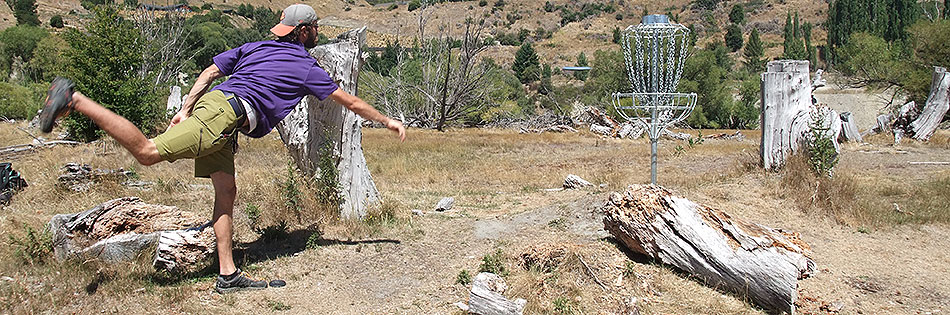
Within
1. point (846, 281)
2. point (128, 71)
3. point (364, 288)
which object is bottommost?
point (846, 281)

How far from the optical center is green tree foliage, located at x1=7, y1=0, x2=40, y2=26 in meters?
68.5

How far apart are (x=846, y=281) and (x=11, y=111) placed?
29.8m

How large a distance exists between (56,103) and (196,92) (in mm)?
1008

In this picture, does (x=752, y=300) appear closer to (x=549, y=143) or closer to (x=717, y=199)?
(x=717, y=199)

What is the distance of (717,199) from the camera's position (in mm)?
7203

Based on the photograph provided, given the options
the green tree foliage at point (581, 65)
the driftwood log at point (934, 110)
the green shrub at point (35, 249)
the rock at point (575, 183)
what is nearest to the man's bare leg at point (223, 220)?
the green shrub at point (35, 249)

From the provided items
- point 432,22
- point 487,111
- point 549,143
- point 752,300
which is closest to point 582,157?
point 549,143

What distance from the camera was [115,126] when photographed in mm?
3457

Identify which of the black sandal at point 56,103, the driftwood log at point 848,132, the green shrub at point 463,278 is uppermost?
the black sandal at point 56,103

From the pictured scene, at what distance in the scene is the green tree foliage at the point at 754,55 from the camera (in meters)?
65.1

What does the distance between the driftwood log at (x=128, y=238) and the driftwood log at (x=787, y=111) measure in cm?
671

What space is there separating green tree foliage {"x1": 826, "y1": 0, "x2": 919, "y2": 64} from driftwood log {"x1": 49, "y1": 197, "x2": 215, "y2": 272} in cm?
6793

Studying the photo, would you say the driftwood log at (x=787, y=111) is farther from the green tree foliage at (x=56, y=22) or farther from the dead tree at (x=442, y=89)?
the green tree foliage at (x=56, y=22)

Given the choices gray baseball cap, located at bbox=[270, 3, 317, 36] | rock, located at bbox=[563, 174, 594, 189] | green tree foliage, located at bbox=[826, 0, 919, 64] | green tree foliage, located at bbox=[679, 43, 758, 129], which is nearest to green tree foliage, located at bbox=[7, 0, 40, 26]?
green tree foliage, located at bbox=[679, 43, 758, 129]
